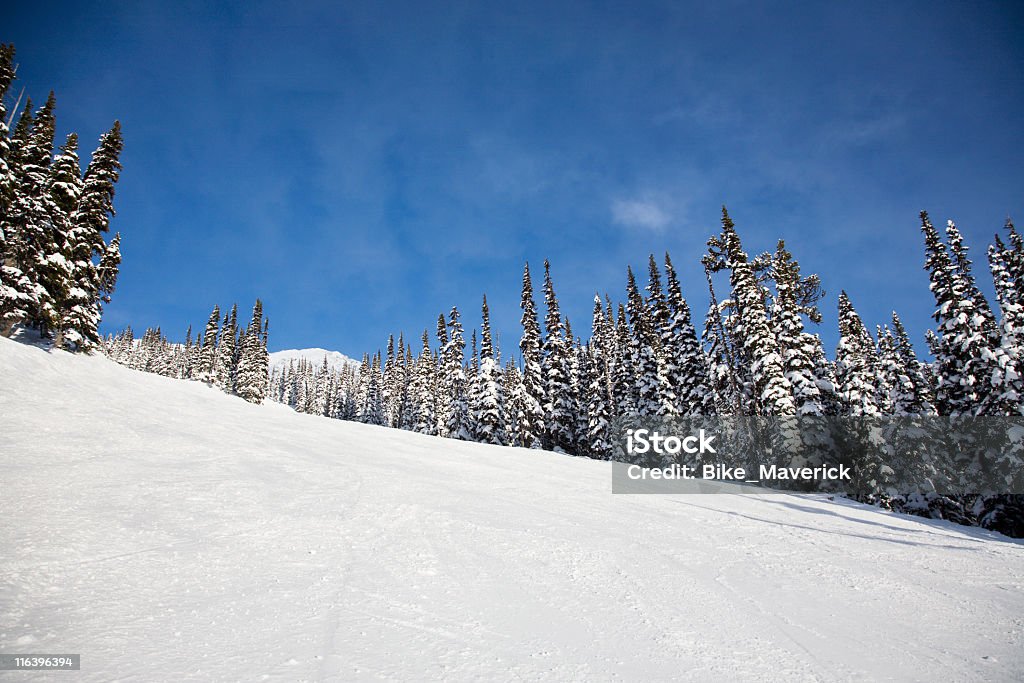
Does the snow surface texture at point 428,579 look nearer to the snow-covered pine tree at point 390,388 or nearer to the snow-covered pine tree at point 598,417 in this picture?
the snow-covered pine tree at point 598,417

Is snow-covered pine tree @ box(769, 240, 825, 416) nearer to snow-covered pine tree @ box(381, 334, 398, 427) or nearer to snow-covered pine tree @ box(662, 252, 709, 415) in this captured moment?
snow-covered pine tree @ box(662, 252, 709, 415)

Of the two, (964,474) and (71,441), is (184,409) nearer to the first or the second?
(71,441)

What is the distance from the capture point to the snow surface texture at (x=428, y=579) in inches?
203

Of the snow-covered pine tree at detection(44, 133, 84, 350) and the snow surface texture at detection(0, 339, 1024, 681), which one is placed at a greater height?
the snow-covered pine tree at detection(44, 133, 84, 350)

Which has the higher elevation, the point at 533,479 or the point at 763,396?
the point at 763,396

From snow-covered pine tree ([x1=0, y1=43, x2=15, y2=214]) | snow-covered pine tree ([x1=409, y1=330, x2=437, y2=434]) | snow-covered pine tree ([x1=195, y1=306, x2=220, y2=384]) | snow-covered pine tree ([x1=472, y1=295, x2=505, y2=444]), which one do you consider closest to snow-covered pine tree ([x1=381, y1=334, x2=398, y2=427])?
snow-covered pine tree ([x1=409, y1=330, x2=437, y2=434])

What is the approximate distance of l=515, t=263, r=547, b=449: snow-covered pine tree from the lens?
4172 cm

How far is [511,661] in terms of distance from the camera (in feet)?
17.1

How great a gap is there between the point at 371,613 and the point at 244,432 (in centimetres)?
1336

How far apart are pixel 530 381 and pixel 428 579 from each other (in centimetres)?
3617

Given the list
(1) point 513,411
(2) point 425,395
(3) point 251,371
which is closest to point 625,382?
(1) point 513,411

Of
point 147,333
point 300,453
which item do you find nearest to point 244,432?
point 300,453

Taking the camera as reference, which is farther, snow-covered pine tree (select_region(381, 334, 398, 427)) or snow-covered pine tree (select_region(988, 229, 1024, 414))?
snow-covered pine tree (select_region(381, 334, 398, 427))

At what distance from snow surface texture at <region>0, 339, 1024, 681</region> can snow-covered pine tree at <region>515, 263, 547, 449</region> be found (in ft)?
91.9
